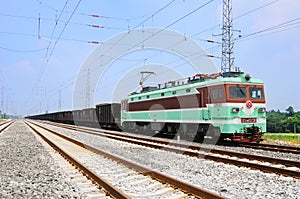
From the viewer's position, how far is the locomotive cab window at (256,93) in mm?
16198

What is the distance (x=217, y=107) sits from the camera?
15.8 metres

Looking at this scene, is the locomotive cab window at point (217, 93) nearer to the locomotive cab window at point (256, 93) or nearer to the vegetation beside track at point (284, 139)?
the locomotive cab window at point (256, 93)

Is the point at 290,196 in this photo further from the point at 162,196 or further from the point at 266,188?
the point at 162,196

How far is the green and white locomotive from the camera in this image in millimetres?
15289

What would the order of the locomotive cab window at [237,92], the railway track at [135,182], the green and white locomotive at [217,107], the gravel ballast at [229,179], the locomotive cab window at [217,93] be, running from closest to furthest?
the railway track at [135,182], the gravel ballast at [229,179], the green and white locomotive at [217,107], the locomotive cab window at [237,92], the locomotive cab window at [217,93]

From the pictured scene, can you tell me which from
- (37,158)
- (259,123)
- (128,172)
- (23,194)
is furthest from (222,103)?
(23,194)

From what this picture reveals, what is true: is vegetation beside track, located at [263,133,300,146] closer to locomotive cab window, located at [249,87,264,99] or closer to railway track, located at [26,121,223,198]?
locomotive cab window, located at [249,87,264,99]

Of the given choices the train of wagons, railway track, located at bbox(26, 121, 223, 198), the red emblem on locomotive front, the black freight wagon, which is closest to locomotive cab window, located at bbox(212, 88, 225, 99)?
the train of wagons

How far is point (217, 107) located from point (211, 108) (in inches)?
19.8

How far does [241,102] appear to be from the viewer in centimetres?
1562

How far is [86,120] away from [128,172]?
132ft

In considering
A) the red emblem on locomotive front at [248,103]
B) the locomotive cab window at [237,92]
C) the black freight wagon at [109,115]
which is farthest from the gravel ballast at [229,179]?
the black freight wagon at [109,115]

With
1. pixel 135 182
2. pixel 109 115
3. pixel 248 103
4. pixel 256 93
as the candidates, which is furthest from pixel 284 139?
pixel 109 115

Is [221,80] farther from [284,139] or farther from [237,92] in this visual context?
[284,139]
